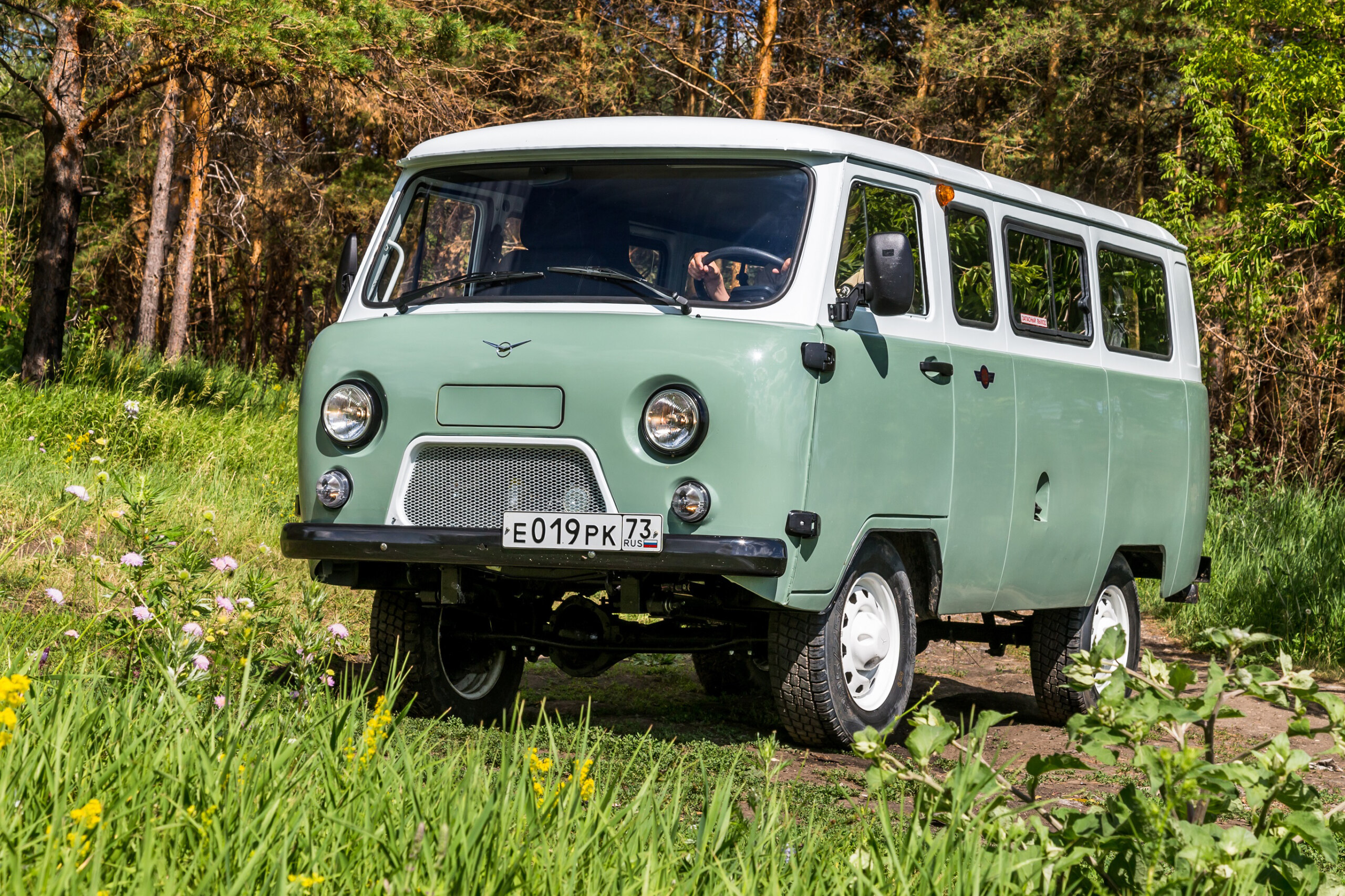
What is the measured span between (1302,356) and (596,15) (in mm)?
12559

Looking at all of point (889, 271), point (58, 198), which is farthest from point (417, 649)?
point (58, 198)

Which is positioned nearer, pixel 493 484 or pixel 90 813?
pixel 90 813

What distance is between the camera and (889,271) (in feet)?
18.5

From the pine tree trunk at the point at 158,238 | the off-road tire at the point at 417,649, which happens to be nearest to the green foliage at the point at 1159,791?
the off-road tire at the point at 417,649

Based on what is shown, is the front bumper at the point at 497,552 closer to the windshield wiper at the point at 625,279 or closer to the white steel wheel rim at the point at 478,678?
the windshield wiper at the point at 625,279

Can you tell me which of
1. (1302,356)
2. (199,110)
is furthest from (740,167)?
(199,110)

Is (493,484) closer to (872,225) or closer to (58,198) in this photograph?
(872,225)

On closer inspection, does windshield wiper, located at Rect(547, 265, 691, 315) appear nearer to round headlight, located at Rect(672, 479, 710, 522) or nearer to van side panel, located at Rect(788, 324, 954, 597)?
van side panel, located at Rect(788, 324, 954, 597)

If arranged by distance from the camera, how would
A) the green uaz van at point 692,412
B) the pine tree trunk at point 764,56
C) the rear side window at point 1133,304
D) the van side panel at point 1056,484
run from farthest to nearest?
the pine tree trunk at point 764,56
the rear side window at point 1133,304
the van side panel at point 1056,484
the green uaz van at point 692,412

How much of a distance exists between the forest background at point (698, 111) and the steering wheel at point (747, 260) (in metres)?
7.53

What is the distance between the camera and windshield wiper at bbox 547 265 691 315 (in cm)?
562

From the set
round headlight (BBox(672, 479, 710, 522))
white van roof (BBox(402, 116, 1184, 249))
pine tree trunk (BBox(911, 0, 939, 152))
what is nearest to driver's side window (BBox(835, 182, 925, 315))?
white van roof (BBox(402, 116, 1184, 249))

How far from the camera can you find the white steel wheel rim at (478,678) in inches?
257

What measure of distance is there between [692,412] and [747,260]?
793 mm
